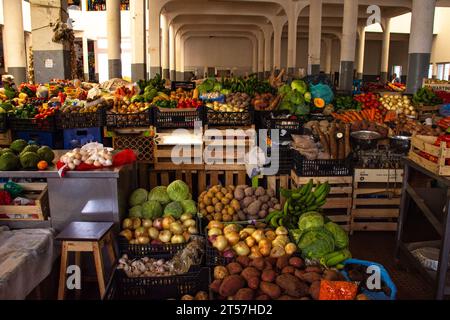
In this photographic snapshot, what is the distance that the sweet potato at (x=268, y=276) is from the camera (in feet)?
9.53

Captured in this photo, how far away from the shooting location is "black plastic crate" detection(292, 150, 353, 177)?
5148 mm

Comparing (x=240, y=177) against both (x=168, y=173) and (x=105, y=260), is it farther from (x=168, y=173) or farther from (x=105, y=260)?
(x=105, y=260)

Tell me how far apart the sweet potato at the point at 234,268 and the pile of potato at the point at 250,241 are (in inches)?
8.5

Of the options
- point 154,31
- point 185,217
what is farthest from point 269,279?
point 154,31

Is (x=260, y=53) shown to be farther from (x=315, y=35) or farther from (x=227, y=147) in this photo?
(x=227, y=147)

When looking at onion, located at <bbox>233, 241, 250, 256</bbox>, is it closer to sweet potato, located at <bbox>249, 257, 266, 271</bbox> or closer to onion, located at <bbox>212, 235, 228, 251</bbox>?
onion, located at <bbox>212, 235, 228, 251</bbox>

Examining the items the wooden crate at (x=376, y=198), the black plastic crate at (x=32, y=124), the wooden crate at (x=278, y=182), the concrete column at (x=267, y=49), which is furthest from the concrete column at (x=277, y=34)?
the wooden crate at (x=376, y=198)

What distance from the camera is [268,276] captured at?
2922mm

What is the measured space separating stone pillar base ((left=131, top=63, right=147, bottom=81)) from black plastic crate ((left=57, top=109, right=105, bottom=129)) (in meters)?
9.58

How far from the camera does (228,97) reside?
7.74 m

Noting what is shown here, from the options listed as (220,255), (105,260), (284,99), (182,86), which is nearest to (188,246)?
Result: (220,255)

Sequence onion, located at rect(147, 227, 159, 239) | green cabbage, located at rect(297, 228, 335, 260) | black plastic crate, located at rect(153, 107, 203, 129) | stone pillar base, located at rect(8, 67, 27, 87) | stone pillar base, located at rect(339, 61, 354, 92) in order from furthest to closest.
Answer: stone pillar base, located at rect(339, 61, 354, 92), stone pillar base, located at rect(8, 67, 27, 87), black plastic crate, located at rect(153, 107, 203, 129), onion, located at rect(147, 227, 159, 239), green cabbage, located at rect(297, 228, 335, 260)

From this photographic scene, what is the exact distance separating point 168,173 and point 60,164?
7.93 ft

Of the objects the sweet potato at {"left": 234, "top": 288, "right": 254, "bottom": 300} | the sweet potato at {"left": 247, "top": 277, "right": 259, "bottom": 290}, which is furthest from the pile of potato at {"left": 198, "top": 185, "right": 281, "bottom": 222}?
the sweet potato at {"left": 234, "top": 288, "right": 254, "bottom": 300}
